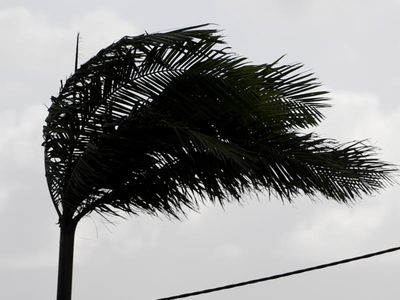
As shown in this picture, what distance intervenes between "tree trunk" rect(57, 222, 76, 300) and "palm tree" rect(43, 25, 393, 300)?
0.01 meters

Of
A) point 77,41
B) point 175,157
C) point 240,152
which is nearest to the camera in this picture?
point 240,152

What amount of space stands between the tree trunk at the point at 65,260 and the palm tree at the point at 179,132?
0.03ft

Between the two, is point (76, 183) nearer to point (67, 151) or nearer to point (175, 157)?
point (67, 151)

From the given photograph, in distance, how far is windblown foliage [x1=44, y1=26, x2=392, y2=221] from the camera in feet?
31.7

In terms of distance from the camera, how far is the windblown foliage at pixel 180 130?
9664 mm

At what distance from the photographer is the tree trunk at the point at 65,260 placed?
9.91 metres

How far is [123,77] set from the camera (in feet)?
32.9

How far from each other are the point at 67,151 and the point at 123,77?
97cm

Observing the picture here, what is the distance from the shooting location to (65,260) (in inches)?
394

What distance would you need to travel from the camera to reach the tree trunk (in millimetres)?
9905

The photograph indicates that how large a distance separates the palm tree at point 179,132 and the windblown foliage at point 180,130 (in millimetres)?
10

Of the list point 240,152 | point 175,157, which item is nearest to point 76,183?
point 175,157

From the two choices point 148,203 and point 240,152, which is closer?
point 240,152

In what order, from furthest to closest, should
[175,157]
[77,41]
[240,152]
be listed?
[77,41]
[175,157]
[240,152]
